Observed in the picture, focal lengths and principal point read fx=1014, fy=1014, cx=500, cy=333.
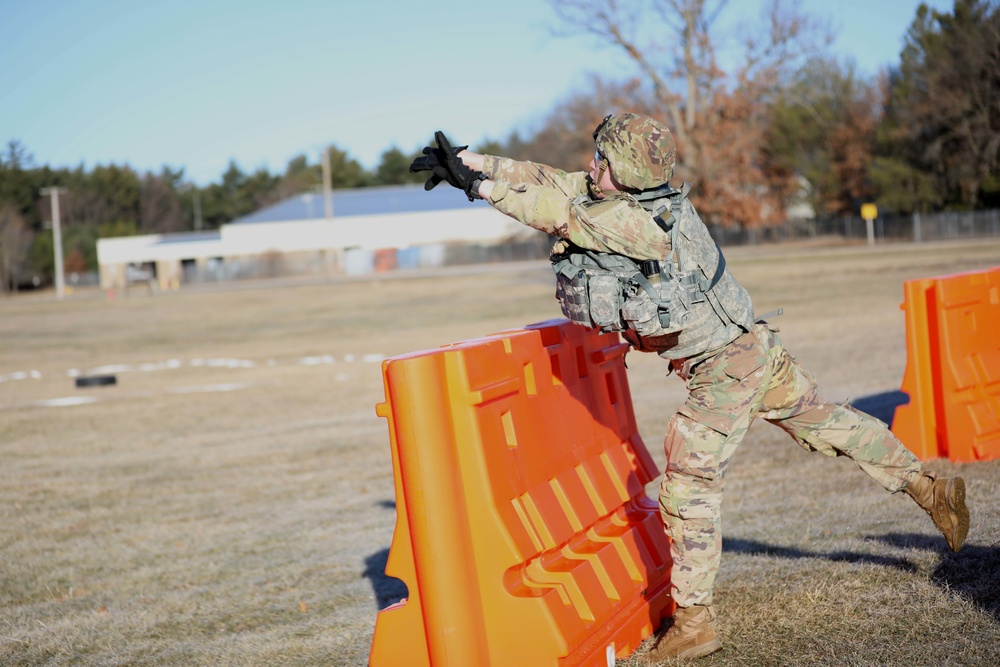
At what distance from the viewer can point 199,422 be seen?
13.4 metres

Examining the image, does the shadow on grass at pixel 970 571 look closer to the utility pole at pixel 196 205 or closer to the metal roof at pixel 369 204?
the metal roof at pixel 369 204

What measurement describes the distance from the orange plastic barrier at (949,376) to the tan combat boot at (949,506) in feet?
9.72

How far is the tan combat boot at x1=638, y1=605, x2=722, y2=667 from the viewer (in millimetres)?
3680

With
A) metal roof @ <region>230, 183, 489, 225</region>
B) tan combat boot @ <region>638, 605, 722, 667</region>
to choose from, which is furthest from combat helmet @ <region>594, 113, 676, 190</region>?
metal roof @ <region>230, 183, 489, 225</region>

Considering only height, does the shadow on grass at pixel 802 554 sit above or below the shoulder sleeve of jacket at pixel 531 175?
below

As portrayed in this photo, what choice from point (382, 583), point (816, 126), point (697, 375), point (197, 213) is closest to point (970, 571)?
point (697, 375)

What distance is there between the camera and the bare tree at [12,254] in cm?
7788

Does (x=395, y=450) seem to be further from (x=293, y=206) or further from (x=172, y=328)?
(x=293, y=206)

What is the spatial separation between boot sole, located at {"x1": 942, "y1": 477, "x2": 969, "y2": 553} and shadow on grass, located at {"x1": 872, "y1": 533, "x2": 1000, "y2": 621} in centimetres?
21

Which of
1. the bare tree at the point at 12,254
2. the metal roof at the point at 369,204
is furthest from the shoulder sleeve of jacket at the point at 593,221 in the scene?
the bare tree at the point at 12,254

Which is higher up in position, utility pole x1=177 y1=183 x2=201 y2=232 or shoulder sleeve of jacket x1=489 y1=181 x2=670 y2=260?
utility pole x1=177 y1=183 x2=201 y2=232

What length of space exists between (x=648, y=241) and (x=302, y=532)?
4.48 m

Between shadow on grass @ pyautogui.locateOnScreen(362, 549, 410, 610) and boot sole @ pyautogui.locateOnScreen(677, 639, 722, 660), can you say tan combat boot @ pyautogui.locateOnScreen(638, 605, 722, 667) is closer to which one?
boot sole @ pyautogui.locateOnScreen(677, 639, 722, 660)

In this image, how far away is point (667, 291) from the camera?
3498 mm
